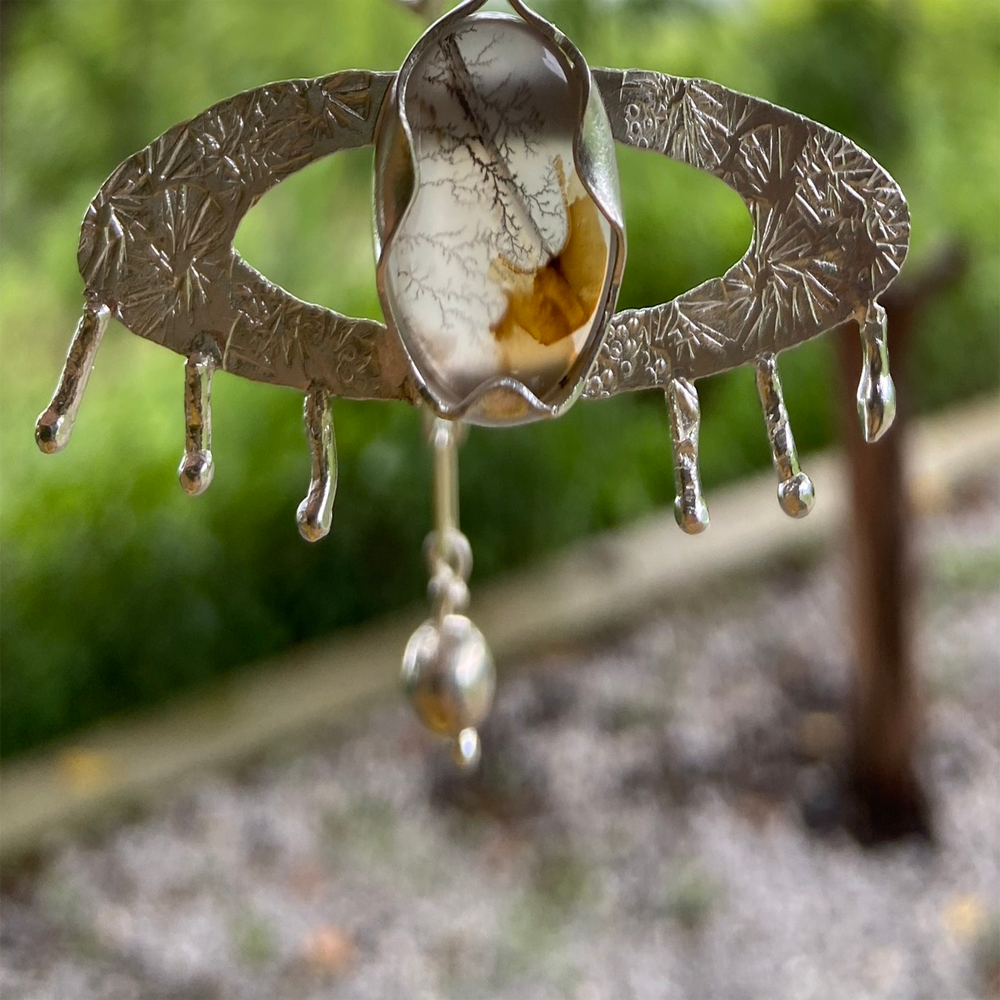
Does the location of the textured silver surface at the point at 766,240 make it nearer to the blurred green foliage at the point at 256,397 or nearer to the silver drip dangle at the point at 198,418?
the silver drip dangle at the point at 198,418

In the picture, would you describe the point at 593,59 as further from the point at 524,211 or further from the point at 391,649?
the point at 524,211

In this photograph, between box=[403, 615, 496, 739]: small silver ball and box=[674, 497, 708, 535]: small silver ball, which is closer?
box=[674, 497, 708, 535]: small silver ball

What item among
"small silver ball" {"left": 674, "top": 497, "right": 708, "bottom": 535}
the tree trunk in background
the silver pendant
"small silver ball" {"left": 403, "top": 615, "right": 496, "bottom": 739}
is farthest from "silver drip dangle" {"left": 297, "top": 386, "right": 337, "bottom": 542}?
the tree trunk in background

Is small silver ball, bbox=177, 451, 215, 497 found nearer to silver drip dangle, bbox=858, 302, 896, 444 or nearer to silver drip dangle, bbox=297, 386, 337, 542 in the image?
silver drip dangle, bbox=297, 386, 337, 542

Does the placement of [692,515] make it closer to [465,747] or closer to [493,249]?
[493,249]

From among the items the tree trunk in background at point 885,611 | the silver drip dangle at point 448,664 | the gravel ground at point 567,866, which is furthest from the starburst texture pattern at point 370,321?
the gravel ground at point 567,866

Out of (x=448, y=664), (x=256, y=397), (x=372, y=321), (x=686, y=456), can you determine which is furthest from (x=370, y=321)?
(x=256, y=397)
